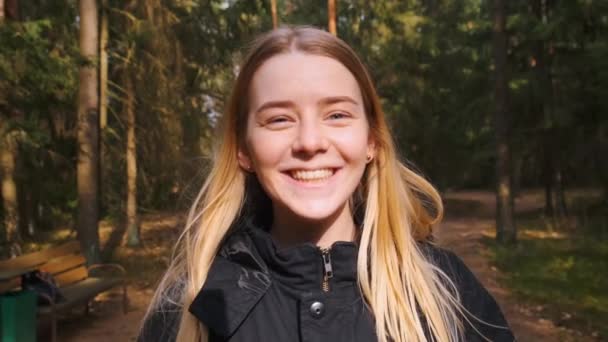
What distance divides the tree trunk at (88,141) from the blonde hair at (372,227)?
9669 mm

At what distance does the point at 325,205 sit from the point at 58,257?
7.36m

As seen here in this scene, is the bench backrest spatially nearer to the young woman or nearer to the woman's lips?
the young woman

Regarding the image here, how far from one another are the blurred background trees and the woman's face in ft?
2.65

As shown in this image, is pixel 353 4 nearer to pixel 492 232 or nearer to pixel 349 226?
pixel 492 232

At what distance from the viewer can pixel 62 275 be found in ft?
28.7

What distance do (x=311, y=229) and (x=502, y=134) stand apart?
47.1ft

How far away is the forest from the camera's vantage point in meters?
9.29

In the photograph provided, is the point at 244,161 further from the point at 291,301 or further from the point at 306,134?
the point at 291,301

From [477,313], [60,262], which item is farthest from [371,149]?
[60,262]

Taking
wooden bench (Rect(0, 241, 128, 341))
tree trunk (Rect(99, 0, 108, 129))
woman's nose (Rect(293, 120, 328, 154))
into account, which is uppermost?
tree trunk (Rect(99, 0, 108, 129))

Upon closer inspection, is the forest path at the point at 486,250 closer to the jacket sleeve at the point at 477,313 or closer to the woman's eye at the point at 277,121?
the jacket sleeve at the point at 477,313

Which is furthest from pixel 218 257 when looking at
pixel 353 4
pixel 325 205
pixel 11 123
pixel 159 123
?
pixel 353 4

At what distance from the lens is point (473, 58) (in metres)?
25.8

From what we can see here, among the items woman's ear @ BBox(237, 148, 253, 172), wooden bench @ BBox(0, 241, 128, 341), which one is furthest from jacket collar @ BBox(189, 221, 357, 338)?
wooden bench @ BBox(0, 241, 128, 341)
